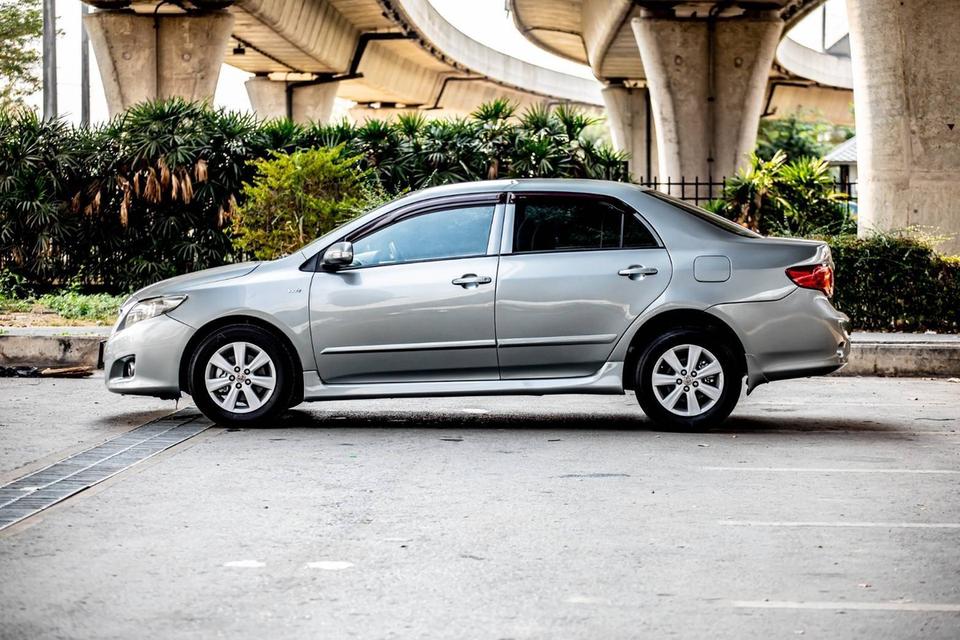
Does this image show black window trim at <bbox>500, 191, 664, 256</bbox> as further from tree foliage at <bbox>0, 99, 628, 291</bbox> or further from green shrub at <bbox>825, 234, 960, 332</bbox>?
tree foliage at <bbox>0, 99, 628, 291</bbox>

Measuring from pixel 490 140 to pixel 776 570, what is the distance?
1457cm

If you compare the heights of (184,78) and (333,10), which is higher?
(333,10)

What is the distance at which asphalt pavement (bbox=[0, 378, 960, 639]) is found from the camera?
4.85 metres

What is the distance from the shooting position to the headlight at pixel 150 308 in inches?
376

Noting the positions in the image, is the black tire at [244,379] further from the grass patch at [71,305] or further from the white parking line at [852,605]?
the grass patch at [71,305]

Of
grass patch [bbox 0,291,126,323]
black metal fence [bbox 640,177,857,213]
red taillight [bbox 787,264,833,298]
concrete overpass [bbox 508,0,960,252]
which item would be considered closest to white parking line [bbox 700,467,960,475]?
red taillight [bbox 787,264,833,298]

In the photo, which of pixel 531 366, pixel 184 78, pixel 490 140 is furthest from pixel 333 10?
pixel 531 366

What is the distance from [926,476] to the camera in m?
7.65

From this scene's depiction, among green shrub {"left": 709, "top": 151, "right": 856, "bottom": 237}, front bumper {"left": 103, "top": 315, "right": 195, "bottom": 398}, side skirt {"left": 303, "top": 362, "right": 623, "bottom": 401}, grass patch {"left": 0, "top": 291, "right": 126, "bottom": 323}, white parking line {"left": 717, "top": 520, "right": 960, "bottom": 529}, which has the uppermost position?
green shrub {"left": 709, "top": 151, "right": 856, "bottom": 237}

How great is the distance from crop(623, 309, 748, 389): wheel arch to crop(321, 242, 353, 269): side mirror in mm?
1971

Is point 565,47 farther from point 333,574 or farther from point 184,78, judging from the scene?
point 333,574

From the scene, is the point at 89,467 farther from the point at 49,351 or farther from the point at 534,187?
the point at 49,351

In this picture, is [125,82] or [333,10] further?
[333,10]

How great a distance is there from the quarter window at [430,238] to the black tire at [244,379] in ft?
2.65
